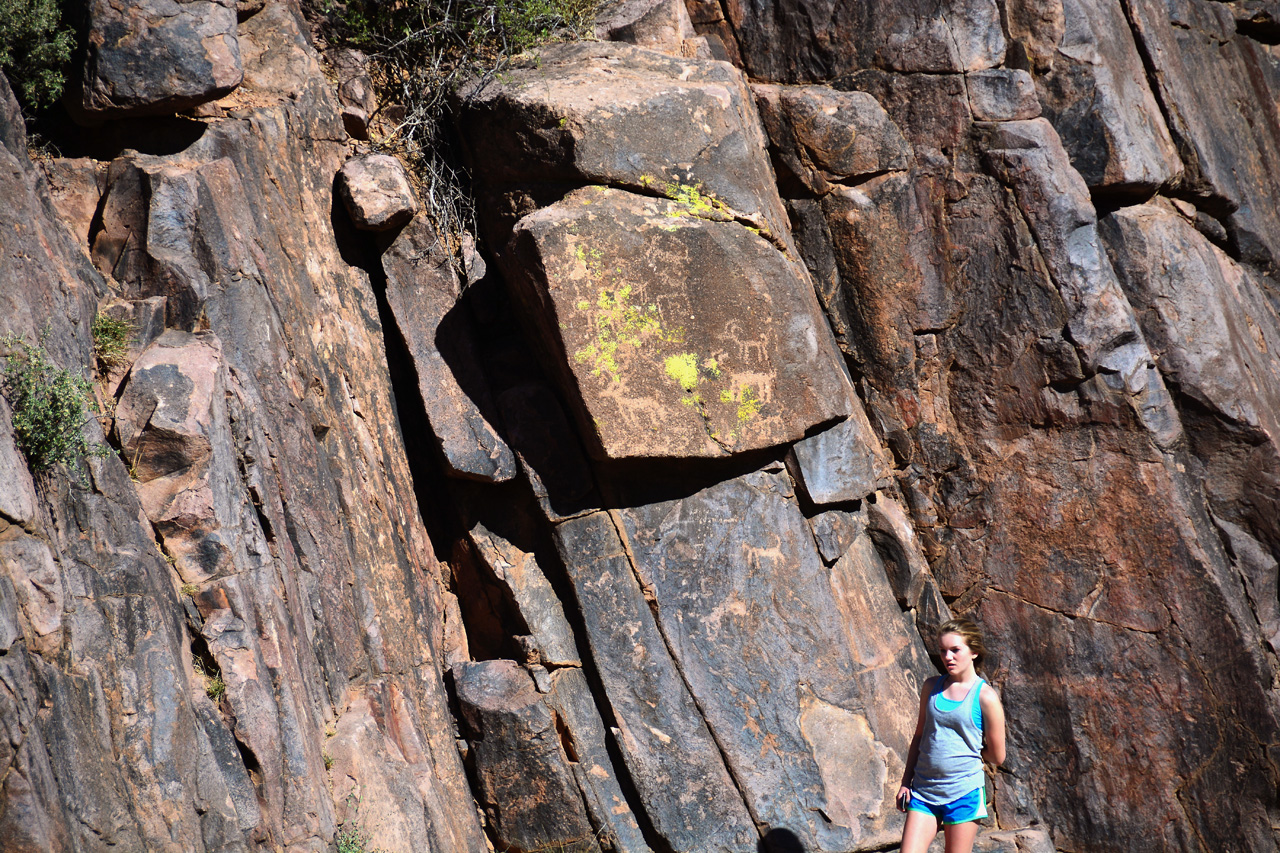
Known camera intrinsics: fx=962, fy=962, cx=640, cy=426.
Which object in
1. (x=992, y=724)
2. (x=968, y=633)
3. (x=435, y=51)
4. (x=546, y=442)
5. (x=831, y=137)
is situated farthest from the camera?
(x=831, y=137)

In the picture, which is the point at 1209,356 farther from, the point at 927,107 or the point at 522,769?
the point at 522,769

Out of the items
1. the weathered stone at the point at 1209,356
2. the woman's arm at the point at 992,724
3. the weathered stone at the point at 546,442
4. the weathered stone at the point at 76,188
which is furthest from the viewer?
the weathered stone at the point at 1209,356

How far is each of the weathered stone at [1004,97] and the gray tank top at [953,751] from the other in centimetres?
400

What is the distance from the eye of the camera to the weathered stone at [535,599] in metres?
5.52

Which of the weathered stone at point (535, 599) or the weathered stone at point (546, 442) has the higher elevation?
the weathered stone at point (546, 442)

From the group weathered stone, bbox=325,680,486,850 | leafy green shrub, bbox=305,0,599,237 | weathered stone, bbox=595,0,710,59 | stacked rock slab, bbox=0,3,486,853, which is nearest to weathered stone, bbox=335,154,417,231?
stacked rock slab, bbox=0,3,486,853

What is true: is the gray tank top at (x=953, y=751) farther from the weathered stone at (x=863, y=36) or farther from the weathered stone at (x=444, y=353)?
the weathered stone at (x=863, y=36)

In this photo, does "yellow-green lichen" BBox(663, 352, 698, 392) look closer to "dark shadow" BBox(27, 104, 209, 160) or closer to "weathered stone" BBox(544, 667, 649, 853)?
"weathered stone" BBox(544, 667, 649, 853)

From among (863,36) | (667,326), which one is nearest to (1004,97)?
(863,36)

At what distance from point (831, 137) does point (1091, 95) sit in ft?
5.91

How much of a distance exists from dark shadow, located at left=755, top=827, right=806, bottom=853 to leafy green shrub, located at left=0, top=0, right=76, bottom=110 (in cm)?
533

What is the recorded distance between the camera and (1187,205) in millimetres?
6941

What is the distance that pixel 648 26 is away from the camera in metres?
6.65

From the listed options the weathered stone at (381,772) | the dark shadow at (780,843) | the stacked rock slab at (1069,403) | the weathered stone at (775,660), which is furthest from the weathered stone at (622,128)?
the dark shadow at (780,843)
